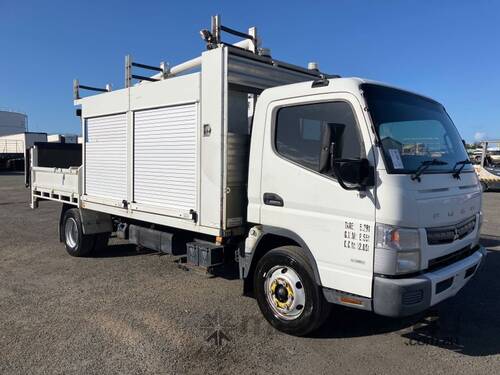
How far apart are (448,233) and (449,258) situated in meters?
0.30

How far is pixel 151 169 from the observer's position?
19.5 ft

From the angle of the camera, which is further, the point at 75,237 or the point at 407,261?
the point at 75,237

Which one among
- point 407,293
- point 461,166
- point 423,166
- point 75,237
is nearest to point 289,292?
point 407,293

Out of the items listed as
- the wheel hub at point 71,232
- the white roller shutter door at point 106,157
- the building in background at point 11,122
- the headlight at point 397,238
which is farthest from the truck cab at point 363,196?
the building in background at point 11,122

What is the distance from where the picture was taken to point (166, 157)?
5695mm

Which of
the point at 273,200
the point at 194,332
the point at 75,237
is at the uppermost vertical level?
the point at 273,200

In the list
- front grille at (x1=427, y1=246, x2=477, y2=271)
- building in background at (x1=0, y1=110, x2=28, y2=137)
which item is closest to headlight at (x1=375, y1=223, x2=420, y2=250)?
front grille at (x1=427, y1=246, x2=477, y2=271)

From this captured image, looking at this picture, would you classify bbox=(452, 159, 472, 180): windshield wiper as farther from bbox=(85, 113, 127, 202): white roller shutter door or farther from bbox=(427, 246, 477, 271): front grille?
bbox=(85, 113, 127, 202): white roller shutter door

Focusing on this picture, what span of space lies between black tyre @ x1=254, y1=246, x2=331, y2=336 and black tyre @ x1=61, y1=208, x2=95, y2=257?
4.18m

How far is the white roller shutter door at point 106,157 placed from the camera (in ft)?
21.5

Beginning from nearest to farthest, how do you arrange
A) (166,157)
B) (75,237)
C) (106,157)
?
(166,157)
(106,157)
(75,237)

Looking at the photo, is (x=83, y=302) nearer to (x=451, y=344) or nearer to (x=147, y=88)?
(x=147, y=88)

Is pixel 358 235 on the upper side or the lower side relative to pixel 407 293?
upper

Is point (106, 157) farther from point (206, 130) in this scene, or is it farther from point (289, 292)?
point (289, 292)
